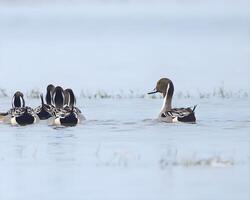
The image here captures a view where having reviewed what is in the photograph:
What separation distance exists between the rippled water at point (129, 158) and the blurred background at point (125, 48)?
5276 mm

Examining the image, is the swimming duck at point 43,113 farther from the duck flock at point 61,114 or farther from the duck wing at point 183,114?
the duck wing at point 183,114

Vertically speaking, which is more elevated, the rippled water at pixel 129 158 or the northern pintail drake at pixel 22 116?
the northern pintail drake at pixel 22 116

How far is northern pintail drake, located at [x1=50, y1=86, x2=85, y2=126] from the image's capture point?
22188mm

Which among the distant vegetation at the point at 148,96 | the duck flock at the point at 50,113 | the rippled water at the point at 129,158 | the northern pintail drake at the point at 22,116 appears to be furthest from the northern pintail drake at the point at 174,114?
the distant vegetation at the point at 148,96

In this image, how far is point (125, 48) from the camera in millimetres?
38125

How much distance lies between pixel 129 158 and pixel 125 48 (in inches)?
799

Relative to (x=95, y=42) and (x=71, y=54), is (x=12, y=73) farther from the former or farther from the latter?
(x=95, y=42)

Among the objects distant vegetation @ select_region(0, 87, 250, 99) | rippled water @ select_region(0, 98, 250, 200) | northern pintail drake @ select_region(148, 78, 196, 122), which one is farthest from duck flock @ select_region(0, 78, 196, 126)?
distant vegetation @ select_region(0, 87, 250, 99)

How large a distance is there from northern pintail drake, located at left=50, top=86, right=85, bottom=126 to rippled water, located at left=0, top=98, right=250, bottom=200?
0.69 feet

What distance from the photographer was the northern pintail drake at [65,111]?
72.8 ft

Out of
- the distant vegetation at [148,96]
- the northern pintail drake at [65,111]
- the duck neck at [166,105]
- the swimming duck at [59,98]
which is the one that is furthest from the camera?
the distant vegetation at [148,96]

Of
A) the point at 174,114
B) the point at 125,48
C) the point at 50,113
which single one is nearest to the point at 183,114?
the point at 174,114

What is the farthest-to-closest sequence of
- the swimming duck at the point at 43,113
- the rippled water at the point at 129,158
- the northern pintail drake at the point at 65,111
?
1. the swimming duck at the point at 43,113
2. the northern pintail drake at the point at 65,111
3. the rippled water at the point at 129,158

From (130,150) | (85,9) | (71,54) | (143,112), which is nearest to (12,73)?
(71,54)
